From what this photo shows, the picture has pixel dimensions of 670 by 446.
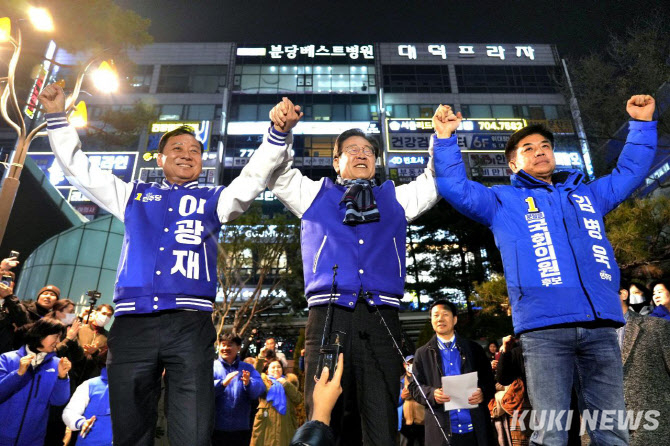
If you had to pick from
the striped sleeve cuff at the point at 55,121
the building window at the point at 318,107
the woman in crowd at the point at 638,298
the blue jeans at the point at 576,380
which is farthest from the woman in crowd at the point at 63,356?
the building window at the point at 318,107

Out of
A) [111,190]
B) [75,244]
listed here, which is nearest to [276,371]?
[111,190]

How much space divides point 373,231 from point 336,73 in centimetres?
3929

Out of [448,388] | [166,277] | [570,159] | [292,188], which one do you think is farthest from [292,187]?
[570,159]

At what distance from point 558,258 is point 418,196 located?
94cm

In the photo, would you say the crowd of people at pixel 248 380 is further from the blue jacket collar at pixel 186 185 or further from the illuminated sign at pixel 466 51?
the illuminated sign at pixel 466 51

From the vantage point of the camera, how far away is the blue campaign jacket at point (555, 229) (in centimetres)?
245

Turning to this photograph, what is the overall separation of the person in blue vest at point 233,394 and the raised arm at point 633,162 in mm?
4599

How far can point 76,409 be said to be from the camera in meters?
4.57

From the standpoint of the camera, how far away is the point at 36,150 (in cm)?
3606

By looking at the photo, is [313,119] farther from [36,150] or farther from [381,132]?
[36,150]

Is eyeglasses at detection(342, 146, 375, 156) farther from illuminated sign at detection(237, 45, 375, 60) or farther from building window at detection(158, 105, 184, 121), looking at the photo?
illuminated sign at detection(237, 45, 375, 60)

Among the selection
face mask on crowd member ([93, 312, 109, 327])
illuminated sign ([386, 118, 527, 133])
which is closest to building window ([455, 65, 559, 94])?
illuminated sign ([386, 118, 527, 133])

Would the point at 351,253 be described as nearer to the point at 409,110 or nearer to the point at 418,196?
the point at 418,196

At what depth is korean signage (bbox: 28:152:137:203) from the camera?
32844 mm
